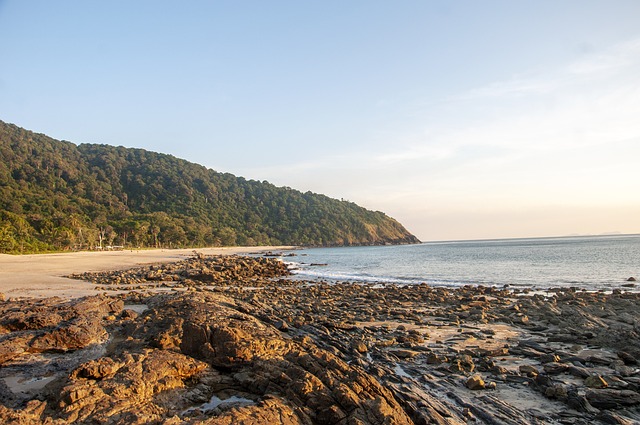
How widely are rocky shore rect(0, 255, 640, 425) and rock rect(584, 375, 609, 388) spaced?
0.9 inches

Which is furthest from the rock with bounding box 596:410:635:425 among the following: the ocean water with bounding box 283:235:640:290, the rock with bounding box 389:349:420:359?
the ocean water with bounding box 283:235:640:290

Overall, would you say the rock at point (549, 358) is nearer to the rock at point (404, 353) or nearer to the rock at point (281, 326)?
the rock at point (404, 353)

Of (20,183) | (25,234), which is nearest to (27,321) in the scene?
(25,234)

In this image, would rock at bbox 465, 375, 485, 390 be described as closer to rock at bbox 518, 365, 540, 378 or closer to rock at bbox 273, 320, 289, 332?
rock at bbox 518, 365, 540, 378

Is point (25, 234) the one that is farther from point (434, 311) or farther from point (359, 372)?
point (359, 372)

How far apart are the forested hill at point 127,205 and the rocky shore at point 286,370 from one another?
56.6 metres

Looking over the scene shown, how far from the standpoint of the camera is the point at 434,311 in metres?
16.9

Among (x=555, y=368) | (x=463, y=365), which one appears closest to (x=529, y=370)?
(x=555, y=368)

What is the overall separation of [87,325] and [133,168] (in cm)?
16243

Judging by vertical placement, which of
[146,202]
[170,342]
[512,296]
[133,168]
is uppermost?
[133,168]

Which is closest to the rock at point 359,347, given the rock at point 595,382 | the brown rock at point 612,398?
the brown rock at point 612,398

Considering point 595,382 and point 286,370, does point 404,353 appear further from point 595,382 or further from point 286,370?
point 286,370

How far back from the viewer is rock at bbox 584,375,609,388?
778 centimetres

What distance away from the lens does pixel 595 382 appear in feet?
25.7
